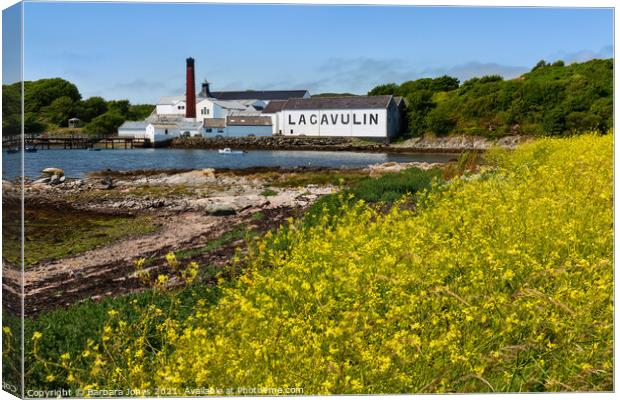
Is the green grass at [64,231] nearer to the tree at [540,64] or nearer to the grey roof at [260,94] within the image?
the grey roof at [260,94]

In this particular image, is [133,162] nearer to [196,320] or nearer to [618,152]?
[196,320]

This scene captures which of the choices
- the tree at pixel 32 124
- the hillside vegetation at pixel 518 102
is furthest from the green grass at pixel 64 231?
the hillside vegetation at pixel 518 102

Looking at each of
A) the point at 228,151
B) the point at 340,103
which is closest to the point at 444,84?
the point at 340,103

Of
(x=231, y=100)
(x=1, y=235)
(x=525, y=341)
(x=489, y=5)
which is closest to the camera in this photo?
(x=525, y=341)

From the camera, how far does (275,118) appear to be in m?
7.04

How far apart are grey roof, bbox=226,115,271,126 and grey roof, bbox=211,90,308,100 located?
13.7 inches

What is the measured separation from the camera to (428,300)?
16.1 ft

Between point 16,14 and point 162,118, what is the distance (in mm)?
1682

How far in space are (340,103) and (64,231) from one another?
9.18 ft

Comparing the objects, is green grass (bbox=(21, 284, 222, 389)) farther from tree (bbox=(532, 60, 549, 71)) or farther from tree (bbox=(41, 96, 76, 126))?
tree (bbox=(532, 60, 549, 71))

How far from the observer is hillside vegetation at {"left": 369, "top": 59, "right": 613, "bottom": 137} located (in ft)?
20.7

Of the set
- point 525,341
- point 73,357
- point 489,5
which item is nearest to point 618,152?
point 489,5

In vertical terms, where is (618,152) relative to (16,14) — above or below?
below

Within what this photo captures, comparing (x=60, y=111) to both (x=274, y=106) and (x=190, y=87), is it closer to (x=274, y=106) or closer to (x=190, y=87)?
(x=190, y=87)
